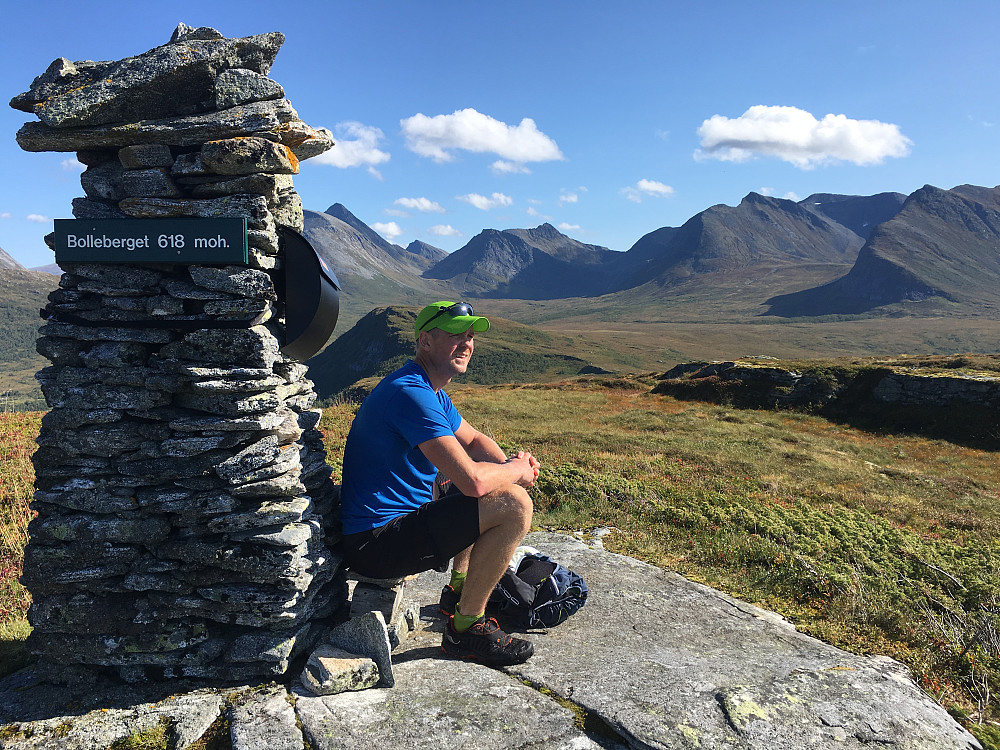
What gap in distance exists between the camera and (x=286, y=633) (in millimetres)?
4801

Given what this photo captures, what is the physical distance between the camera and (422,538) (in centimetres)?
488

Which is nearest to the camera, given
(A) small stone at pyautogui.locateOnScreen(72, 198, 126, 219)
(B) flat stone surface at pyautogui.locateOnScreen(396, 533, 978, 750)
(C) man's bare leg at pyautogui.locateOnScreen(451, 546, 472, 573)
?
(B) flat stone surface at pyautogui.locateOnScreen(396, 533, 978, 750)

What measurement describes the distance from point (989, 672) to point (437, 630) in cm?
520

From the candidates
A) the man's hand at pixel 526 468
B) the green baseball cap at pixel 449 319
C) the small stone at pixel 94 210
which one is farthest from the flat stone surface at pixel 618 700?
the small stone at pixel 94 210

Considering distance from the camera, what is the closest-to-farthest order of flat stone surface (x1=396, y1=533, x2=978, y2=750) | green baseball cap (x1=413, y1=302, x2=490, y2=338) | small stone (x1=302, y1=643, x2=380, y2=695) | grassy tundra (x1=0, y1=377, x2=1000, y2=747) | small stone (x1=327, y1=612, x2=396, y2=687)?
flat stone surface (x1=396, y1=533, x2=978, y2=750) < small stone (x1=302, y1=643, x2=380, y2=695) < small stone (x1=327, y1=612, x2=396, y2=687) < green baseball cap (x1=413, y1=302, x2=490, y2=338) < grassy tundra (x1=0, y1=377, x2=1000, y2=747)

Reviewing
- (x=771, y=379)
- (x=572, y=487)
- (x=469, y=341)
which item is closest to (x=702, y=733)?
(x=469, y=341)

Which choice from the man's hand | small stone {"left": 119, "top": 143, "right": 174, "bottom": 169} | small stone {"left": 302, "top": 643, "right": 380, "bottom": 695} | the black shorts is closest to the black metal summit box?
small stone {"left": 119, "top": 143, "right": 174, "bottom": 169}

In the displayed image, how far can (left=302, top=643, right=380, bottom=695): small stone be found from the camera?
4.43m

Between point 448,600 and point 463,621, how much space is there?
2.50 feet

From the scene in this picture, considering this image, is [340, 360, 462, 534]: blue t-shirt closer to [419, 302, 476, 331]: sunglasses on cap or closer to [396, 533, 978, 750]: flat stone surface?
[419, 302, 476, 331]: sunglasses on cap

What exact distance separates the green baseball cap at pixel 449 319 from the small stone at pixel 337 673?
107 inches

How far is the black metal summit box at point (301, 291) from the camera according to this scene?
211 inches

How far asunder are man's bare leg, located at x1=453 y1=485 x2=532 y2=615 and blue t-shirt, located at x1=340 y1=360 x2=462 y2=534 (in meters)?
0.70

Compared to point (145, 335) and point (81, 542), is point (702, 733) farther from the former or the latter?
point (145, 335)
